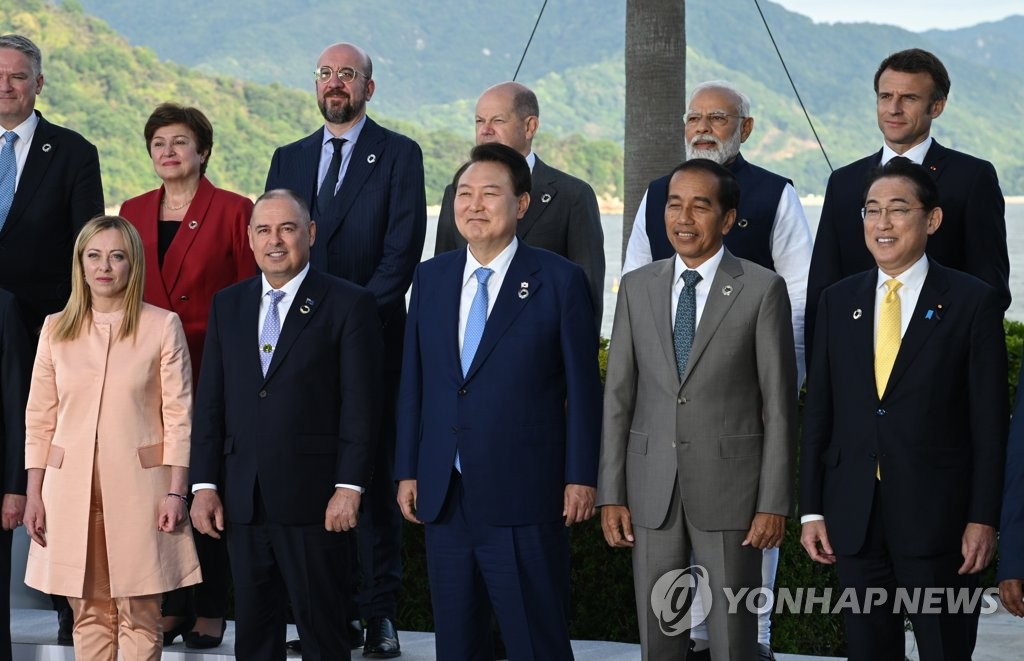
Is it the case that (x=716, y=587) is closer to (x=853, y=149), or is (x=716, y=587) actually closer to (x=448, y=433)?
(x=448, y=433)

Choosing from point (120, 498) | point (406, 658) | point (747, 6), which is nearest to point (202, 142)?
point (120, 498)

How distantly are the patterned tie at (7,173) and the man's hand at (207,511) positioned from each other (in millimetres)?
1604

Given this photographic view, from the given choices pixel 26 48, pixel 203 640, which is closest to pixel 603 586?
pixel 203 640

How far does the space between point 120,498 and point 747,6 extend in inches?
3411

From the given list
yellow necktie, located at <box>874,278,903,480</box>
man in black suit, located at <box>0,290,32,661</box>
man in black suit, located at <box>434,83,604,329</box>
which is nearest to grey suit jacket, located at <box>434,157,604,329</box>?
man in black suit, located at <box>434,83,604,329</box>

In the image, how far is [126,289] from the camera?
473cm

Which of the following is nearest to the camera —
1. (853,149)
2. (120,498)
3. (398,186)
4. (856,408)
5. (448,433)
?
(856,408)

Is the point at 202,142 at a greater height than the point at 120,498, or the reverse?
the point at 202,142

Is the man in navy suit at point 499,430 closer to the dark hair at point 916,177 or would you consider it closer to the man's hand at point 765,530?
the man's hand at point 765,530

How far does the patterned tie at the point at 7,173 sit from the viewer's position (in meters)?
5.38

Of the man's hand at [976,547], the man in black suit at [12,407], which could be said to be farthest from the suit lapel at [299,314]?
the man's hand at [976,547]

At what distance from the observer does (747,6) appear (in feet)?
285

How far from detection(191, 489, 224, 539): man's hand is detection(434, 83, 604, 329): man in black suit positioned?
1.30 meters

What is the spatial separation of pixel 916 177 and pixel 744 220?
91 cm
